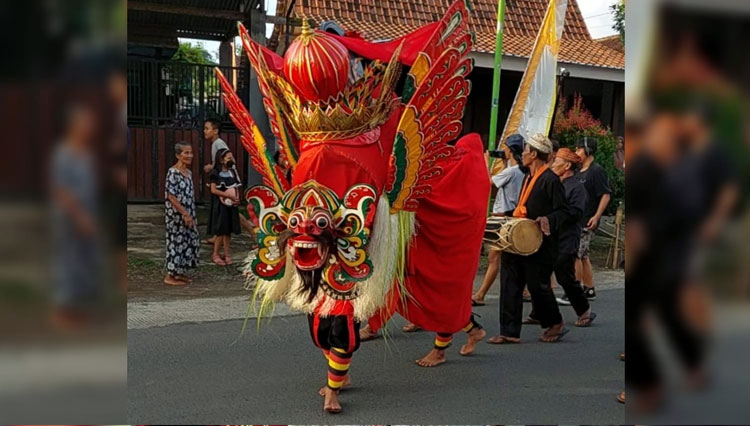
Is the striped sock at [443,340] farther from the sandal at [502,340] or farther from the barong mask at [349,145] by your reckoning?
the barong mask at [349,145]

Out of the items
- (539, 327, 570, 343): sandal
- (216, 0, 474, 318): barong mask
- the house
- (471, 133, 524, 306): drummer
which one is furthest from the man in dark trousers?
the house

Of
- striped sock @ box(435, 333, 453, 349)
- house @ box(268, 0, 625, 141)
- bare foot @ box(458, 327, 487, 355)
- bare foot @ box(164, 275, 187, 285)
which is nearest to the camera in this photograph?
striped sock @ box(435, 333, 453, 349)

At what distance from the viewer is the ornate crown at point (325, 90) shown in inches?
116

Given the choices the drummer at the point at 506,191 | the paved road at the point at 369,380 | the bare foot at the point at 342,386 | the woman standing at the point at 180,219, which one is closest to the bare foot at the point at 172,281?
the woman standing at the point at 180,219

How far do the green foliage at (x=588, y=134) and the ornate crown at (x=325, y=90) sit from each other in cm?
724

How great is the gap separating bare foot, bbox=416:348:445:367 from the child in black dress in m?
3.26

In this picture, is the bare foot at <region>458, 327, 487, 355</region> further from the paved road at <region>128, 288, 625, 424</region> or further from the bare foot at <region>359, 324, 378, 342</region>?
the bare foot at <region>359, 324, 378, 342</region>

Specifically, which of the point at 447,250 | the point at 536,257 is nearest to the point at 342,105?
the point at 447,250

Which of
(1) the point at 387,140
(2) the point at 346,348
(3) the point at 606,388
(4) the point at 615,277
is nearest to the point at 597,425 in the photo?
(3) the point at 606,388

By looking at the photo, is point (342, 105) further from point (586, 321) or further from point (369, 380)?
point (586, 321)

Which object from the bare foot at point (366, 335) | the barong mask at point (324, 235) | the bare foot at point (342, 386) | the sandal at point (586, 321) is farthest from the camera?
the sandal at point (586, 321)

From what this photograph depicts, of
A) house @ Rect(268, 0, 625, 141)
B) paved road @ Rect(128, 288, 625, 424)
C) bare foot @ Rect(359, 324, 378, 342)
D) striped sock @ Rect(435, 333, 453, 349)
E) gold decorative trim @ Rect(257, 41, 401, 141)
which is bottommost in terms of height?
paved road @ Rect(128, 288, 625, 424)

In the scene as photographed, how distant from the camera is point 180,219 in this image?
6211 mm

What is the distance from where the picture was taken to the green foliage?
988cm
